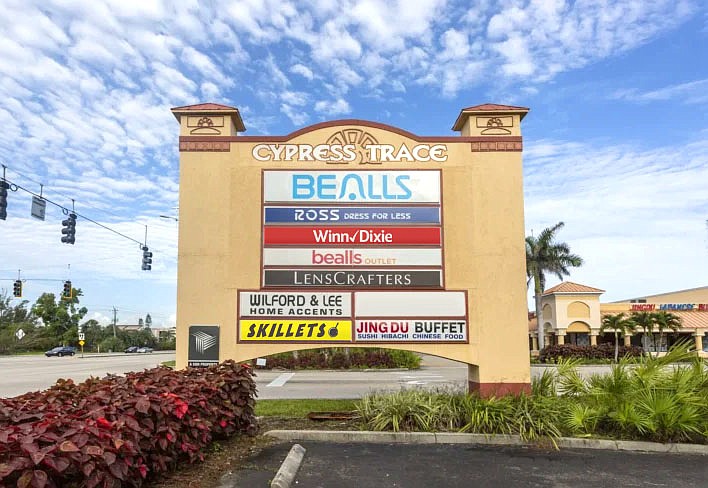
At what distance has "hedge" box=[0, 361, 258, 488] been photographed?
4097 millimetres

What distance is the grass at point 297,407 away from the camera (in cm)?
1056

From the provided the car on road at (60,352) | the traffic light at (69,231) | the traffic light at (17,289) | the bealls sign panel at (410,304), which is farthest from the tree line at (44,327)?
the bealls sign panel at (410,304)

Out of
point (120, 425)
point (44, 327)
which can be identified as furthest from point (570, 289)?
point (44, 327)

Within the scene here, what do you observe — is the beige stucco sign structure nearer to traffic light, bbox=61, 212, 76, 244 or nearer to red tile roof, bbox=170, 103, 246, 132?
red tile roof, bbox=170, 103, 246, 132

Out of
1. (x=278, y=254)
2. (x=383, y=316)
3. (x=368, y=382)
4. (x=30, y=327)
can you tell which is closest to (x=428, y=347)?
(x=383, y=316)

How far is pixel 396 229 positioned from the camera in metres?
9.77

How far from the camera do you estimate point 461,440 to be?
8242 mm

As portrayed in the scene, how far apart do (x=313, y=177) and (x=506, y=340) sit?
4423mm

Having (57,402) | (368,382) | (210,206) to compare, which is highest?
(210,206)

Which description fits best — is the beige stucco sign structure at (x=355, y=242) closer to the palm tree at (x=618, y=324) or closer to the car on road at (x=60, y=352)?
the palm tree at (x=618, y=324)

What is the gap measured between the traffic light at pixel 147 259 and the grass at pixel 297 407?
18530 mm

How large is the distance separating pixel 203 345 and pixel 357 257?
10.0ft

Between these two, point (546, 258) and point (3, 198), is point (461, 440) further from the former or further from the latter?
point (546, 258)

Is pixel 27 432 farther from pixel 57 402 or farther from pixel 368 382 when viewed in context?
pixel 368 382
